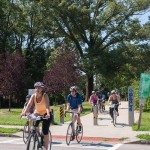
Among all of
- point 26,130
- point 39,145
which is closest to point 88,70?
point 26,130

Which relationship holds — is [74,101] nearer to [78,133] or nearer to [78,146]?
[78,133]

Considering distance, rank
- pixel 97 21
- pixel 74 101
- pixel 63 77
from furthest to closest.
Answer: pixel 97 21 → pixel 63 77 → pixel 74 101

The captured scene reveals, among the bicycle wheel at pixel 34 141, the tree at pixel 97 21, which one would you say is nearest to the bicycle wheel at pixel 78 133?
the bicycle wheel at pixel 34 141

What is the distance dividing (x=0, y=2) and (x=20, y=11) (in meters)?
3.08

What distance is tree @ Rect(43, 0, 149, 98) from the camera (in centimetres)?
4400

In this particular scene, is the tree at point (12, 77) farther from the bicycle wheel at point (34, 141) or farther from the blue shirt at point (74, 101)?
the bicycle wheel at point (34, 141)

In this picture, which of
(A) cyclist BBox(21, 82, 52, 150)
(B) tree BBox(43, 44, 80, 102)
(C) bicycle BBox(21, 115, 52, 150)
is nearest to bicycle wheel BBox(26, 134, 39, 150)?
(C) bicycle BBox(21, 115, 52, 150)

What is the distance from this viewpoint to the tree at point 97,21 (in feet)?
144

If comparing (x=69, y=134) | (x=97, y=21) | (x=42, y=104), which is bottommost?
(x=69, y=134)

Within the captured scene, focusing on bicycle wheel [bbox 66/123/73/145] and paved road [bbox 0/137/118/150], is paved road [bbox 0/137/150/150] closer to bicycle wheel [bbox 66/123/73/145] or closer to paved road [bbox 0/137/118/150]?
paved road [bbox 0/137/118/150]

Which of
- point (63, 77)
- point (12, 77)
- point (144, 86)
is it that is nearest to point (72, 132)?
point (144, 86)

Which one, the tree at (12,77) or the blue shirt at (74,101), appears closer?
the blue shirt at (74,101)

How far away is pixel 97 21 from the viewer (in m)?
46.2

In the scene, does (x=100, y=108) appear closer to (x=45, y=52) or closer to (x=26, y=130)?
(x=26, y=130)
